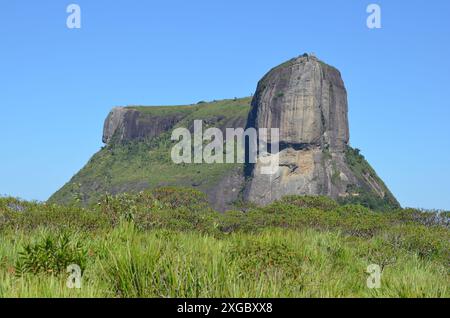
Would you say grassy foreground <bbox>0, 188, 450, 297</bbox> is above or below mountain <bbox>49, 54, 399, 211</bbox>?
below

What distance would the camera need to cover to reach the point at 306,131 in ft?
528

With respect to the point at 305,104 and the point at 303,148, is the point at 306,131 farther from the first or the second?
the point at 305,104

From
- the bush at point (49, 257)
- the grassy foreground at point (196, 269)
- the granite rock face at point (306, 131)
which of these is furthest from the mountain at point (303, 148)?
the bush at point (49, 257)

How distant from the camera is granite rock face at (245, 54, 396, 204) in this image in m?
160

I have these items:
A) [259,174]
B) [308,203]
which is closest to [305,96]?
[259,174]

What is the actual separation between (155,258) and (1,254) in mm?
2739

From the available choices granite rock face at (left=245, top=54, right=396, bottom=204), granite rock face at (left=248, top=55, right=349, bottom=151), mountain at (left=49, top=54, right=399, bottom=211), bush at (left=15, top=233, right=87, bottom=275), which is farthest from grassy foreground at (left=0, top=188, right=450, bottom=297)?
granite rock face at (left=248, top=55, right=349, bottom=151)

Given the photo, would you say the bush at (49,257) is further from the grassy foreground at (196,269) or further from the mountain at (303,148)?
the mountain at (303,148)

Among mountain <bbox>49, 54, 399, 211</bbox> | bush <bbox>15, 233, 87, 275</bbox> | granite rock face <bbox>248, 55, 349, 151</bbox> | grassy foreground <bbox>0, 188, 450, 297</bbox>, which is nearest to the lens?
grassy foreground <bbox>0, 188, 450, 297</bbox>

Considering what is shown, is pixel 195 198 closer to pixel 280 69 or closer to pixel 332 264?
pixel 332 264

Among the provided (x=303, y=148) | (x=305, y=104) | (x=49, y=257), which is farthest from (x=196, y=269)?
(x=305, y=104)

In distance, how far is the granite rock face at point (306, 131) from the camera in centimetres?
15975

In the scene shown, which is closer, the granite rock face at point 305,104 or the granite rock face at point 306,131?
the granite rock face at point 306,131

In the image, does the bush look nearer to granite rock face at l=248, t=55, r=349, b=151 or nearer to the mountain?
the mountain
